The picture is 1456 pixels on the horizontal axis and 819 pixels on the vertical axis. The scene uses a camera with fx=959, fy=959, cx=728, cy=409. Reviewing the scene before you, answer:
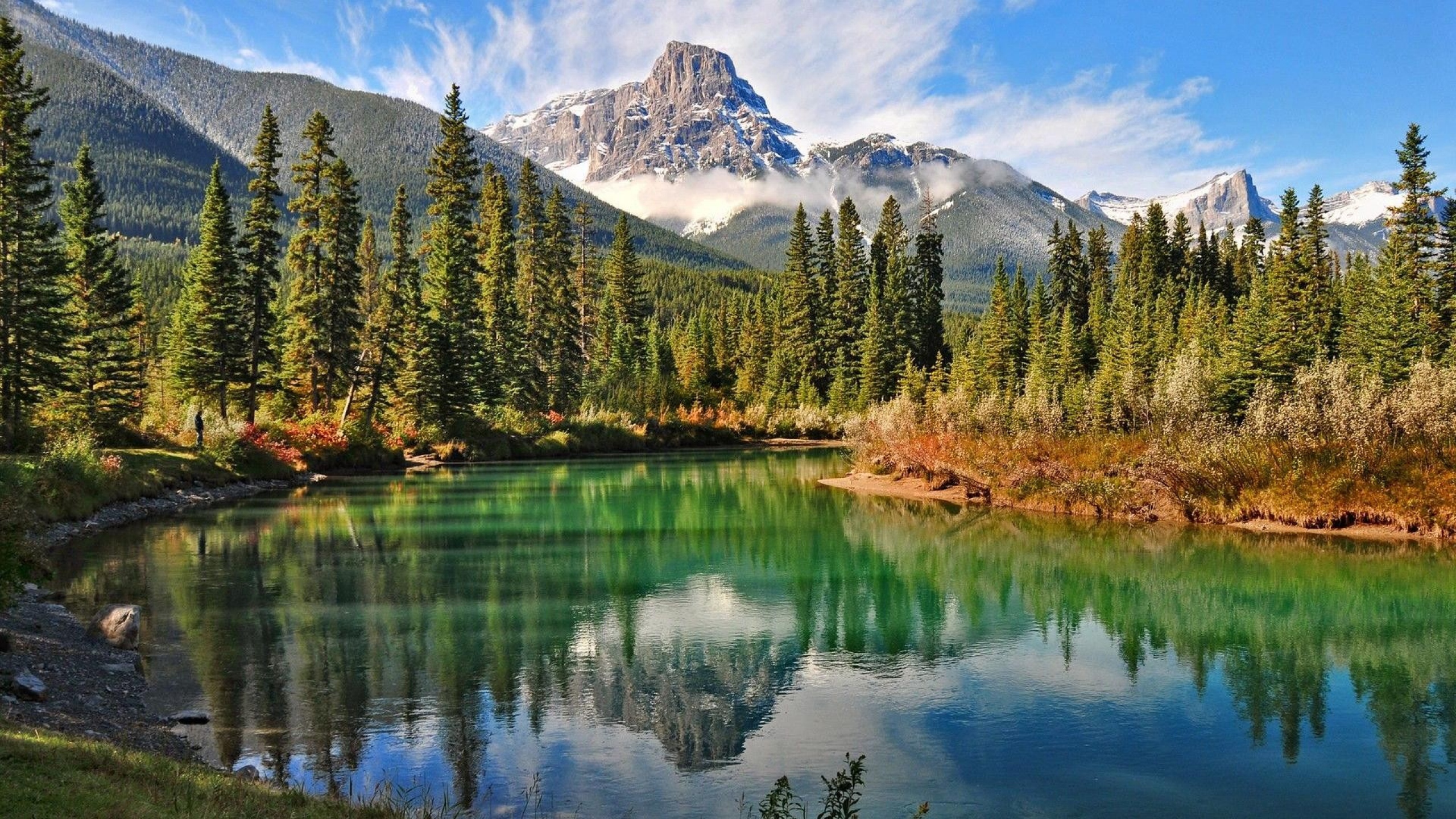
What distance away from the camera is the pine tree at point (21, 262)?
3569 cm

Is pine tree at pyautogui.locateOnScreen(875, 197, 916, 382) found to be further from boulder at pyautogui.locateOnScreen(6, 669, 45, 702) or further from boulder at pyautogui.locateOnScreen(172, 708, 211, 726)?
boulder at pyautogui.locateOnScreen(6, 669, 45, 702)

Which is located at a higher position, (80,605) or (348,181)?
(348,181)

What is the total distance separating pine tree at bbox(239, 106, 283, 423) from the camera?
50969mm

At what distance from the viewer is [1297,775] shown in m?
11.0

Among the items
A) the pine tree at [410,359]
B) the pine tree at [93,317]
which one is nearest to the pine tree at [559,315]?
the pine tree at [410,359]

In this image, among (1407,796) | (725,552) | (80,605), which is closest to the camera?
(1407,796)

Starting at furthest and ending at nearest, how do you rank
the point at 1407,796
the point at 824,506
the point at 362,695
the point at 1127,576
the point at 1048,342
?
the point at 1048,342 < the point at 824,506 < the point at 1127,576 < the point at 362,695 < the point at 1407,796

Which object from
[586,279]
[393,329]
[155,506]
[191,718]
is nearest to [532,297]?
[393,329]

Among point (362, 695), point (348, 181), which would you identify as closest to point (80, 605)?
point (362, 695)

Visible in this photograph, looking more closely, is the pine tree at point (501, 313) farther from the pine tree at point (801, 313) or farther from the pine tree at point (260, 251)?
the pine tree at point (801, 313)

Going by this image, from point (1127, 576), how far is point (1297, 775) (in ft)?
40.6

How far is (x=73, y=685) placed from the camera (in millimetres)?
11930

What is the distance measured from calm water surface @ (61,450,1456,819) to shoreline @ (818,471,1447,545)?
1.47 meters

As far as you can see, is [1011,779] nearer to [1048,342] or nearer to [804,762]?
[804,762]
